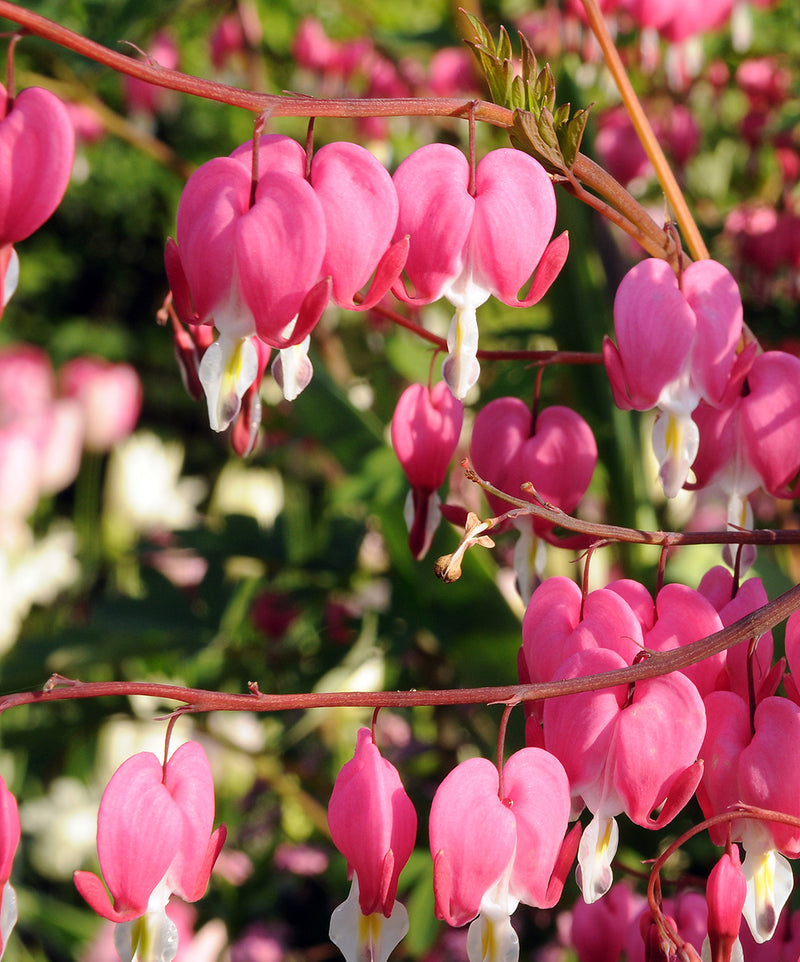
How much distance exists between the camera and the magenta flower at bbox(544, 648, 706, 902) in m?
0.39

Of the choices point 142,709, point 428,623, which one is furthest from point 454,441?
point 142,709

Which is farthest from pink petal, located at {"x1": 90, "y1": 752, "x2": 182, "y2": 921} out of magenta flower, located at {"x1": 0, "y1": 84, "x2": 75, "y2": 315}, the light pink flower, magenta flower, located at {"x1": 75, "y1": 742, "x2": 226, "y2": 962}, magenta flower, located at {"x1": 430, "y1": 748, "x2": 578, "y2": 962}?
the light pink flower

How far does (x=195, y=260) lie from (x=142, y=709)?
2.75 feet

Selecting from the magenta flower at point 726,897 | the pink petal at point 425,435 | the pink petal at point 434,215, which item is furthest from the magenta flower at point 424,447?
the magenta flower at point 726,897

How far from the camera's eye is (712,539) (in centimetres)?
44

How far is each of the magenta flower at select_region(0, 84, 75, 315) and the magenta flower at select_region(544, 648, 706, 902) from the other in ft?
0.92

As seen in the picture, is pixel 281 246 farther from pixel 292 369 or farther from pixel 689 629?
pixel 689 629

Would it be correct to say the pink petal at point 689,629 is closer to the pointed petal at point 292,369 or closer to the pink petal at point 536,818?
the pink petal at point 536,818

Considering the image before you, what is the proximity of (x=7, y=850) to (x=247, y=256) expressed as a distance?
9.6 inches

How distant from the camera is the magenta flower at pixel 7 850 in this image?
15.1 inches

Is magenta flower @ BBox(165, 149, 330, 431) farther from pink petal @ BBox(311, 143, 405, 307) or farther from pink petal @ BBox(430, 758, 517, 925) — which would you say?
pink petal @ BBox(430, 758, 517, 925)

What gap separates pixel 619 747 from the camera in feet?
1.29

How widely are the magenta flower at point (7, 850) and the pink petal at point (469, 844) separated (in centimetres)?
16

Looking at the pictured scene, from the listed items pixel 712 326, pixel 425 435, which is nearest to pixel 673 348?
pixel 712 326
